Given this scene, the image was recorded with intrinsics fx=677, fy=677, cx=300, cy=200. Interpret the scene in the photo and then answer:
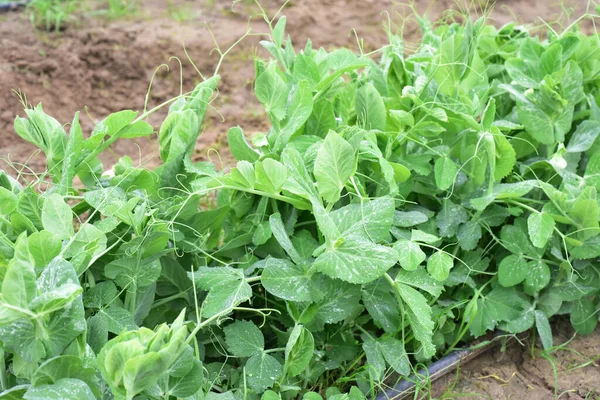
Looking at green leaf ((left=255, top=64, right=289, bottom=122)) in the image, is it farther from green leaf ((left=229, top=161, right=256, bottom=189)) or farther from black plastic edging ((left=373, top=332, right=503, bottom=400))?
black plastic edging ((left=373, top=332, right=503, bottom=400))

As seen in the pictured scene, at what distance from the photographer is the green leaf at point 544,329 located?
5.37 ft

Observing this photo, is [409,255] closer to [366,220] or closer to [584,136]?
[366,220]

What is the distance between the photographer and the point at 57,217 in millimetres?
1210

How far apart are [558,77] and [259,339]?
102 centimetres

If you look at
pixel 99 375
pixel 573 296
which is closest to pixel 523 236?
pixel 573 296

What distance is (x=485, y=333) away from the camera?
65.7 inches

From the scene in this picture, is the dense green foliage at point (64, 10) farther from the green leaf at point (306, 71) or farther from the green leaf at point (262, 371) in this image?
the green leaf at point (262, 371)

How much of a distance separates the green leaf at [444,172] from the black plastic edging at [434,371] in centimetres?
41

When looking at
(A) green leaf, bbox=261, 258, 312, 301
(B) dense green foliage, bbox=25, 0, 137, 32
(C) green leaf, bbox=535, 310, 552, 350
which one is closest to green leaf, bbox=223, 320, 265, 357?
(A) green leaf, bbox=261, 258, 312, 301

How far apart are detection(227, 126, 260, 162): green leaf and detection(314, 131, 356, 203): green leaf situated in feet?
0.96

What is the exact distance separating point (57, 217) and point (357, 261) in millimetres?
543

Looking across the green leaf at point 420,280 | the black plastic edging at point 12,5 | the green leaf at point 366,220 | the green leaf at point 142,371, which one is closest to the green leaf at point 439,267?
the green leaf at point 420,280

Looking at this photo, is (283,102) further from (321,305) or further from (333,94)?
(321,305)

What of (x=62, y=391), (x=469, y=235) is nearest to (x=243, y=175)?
(x=62, y=391)
